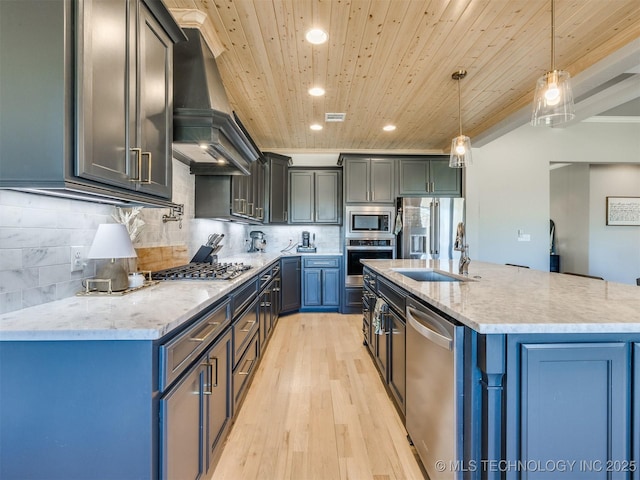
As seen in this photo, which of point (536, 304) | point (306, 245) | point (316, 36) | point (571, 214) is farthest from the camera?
point (571, 214)

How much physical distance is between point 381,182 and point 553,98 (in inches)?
120

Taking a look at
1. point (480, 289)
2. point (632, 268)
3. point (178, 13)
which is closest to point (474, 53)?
point (480, 289)

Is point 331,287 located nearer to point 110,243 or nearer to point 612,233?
point 110,243

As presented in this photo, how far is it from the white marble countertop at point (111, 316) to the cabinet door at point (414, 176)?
386 cm

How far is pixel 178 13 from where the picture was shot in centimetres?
196

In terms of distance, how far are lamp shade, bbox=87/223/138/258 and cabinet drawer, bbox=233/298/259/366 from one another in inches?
28.9

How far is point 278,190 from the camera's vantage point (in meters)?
4.83

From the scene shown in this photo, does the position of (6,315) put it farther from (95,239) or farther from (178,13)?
(178,13)

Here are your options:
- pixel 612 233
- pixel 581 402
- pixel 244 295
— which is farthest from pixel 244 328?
pixel 612 233

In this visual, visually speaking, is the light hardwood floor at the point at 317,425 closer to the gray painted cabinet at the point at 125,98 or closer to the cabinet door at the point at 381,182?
the gray painted cabinet at the point at 125,98

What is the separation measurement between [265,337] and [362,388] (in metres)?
1.11

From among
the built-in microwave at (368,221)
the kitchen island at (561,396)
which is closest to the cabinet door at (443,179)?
the built-in microwave at (368,221)

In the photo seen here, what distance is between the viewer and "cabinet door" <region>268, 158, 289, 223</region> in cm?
473

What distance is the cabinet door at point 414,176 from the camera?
4781 millimetres
